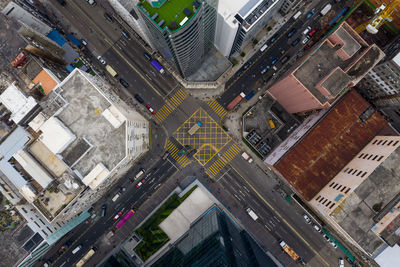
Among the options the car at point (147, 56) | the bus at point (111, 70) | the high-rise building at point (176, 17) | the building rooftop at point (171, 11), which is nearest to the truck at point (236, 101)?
the car at point (147, 56)

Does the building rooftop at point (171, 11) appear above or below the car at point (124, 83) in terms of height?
below

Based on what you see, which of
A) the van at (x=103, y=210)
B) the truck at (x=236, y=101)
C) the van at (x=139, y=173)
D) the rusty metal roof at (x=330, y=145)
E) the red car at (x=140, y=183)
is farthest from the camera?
the red car at (x=140, y=183)

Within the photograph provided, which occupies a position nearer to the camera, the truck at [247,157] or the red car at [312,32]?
the red car at [312,32]

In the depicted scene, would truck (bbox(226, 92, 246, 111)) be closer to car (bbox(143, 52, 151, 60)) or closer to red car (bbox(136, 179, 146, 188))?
car (bbox(143, 52, 151, 60))

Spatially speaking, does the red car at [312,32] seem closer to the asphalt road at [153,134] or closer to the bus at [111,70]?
the asphalt road at [153,134]

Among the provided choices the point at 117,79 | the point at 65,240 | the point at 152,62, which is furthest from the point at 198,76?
the point at 65,240

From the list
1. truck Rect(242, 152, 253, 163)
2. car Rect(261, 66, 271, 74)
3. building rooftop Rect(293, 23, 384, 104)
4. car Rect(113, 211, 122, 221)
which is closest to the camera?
building rooftop Rect(293, 23, 384, 104)

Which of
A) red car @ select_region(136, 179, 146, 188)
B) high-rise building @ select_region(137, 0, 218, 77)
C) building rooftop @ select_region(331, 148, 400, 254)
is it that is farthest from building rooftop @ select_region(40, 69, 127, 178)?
building rooftop @ select_region(331, 148, 400, 254)
